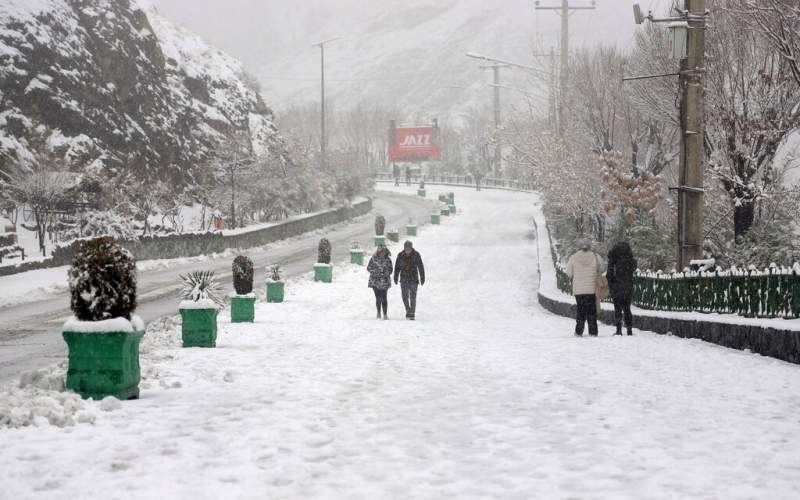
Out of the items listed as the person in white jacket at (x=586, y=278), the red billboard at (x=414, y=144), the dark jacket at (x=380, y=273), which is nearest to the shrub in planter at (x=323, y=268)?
the dark jacket at (x=380, y=273)

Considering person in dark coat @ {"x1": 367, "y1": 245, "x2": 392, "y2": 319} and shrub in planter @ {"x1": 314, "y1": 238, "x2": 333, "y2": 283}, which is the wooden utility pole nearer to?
person in dark coat @ {"x1": 367, "y1": 245, "x2": 392, "y2": 319}

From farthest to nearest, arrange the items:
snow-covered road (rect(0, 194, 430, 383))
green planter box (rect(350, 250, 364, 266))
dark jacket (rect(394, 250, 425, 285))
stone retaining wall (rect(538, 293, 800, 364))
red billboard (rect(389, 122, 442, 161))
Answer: red billboard (rect(389, 122, 442, 161)), green planter box (rect(350, 250, 364, 266)), dark jacket (rect(394, 250, 425, 285)), snow-covered road (rect(0, 194, 430, 383)), stone retaining wall (rect(538, 293, 800, 364))

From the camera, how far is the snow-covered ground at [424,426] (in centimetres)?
568

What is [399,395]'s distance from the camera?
8711mm

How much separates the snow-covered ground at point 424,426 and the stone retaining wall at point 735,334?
0.90 feet

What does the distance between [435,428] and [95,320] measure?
3411 mm

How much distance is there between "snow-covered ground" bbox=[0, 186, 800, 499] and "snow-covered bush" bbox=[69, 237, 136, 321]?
0.85m

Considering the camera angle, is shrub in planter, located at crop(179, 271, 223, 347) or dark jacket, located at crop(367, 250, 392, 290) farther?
dark jacket, located at crop(367, 250, 392, 290)

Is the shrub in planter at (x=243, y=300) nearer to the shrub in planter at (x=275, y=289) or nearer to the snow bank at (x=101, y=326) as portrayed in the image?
the shrub in planter at (x=275, y=289)

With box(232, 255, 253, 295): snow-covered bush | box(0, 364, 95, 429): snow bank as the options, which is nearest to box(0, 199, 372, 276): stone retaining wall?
box(232, 255, 253, 295): snow-covered bush

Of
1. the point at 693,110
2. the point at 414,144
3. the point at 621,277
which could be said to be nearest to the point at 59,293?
the point at 621,277

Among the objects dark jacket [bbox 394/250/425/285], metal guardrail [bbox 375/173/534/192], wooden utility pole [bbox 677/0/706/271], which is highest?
metal guardrail [bbox 375/173/534/192]

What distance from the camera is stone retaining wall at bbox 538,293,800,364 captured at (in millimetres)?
11367

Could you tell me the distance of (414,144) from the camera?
13250 cm
